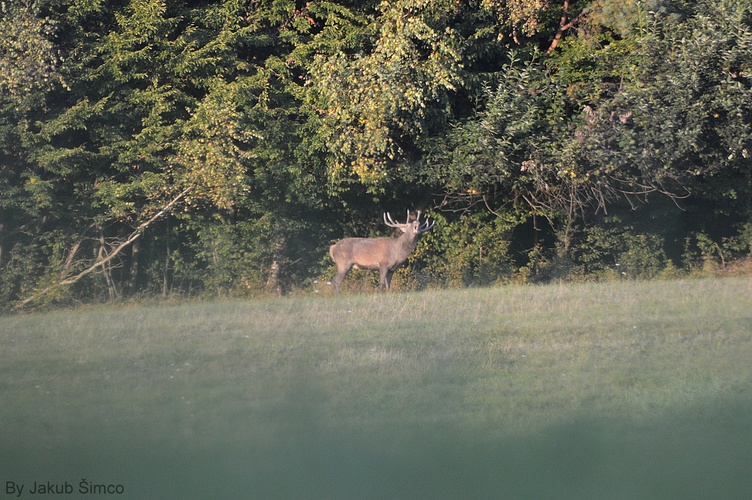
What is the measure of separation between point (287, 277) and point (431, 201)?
4.02 metres

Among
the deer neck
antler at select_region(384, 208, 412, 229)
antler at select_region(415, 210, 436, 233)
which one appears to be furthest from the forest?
the deer neck

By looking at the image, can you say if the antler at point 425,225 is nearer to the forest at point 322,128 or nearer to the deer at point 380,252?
the deer at point 380,252

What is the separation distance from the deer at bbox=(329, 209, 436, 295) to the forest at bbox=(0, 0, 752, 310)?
34.7 inches

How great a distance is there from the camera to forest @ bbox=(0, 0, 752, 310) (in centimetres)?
1850

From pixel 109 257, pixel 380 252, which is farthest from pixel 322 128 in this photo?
pixel 109 257

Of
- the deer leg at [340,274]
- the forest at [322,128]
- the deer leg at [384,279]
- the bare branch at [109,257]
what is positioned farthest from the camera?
the deer leg at [340,274]

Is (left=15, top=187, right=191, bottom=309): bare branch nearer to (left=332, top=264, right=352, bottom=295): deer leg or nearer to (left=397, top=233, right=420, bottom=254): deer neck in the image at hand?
(left=332, top=264, right=352, bottom=295): deer leg

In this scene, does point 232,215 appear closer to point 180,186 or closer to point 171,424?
point 180,186

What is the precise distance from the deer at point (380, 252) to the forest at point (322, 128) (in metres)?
0.88

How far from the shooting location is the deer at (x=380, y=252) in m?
20.1

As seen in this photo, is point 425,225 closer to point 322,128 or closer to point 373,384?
point 322,128

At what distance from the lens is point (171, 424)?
8031 millimetres

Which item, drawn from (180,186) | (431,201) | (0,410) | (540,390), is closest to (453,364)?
(540,390)

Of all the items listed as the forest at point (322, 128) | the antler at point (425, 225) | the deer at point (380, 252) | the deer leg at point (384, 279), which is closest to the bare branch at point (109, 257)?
the forest at point (322, 128)
